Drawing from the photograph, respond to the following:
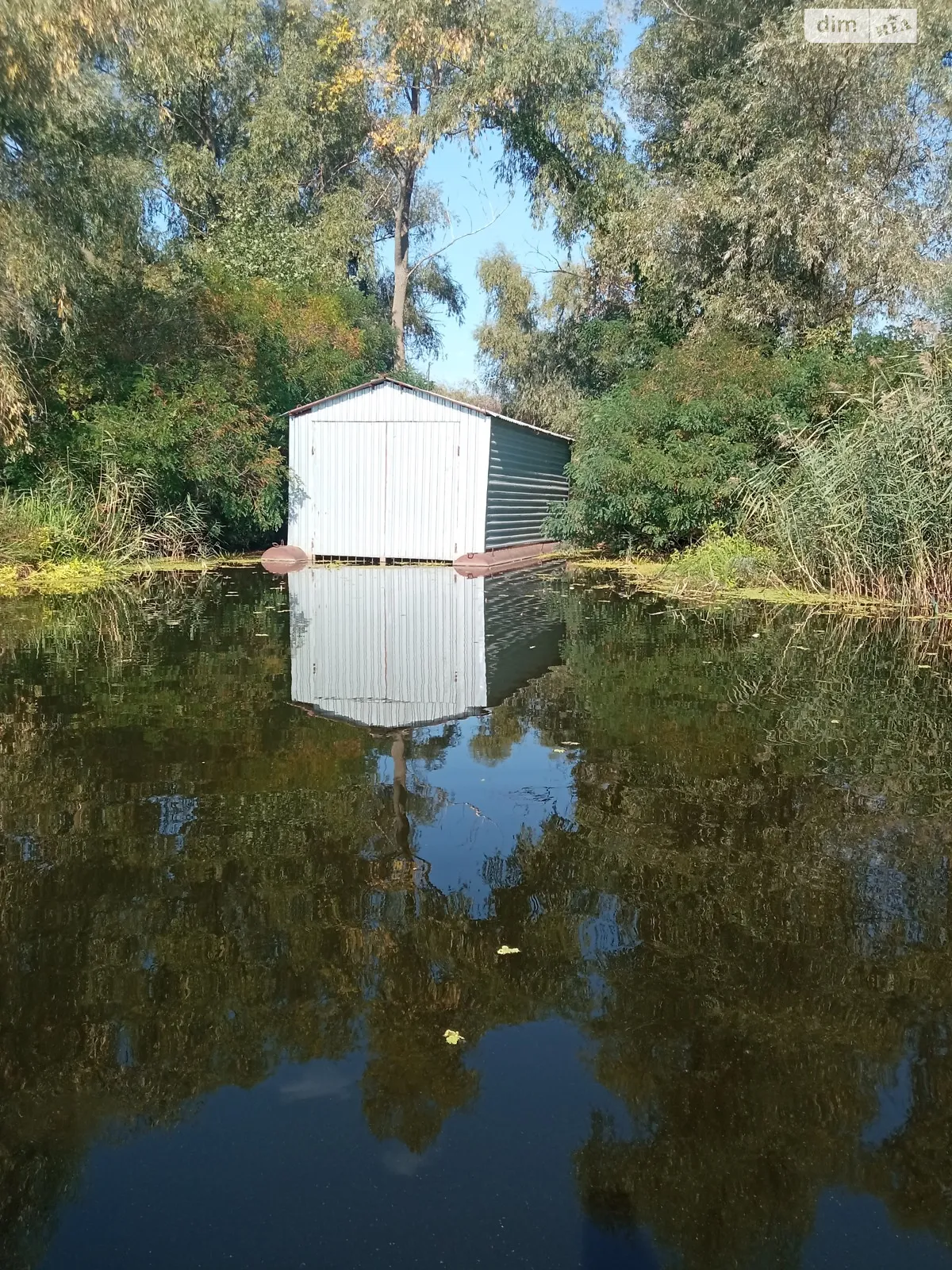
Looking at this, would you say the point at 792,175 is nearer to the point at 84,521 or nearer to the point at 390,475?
the point at 390,475

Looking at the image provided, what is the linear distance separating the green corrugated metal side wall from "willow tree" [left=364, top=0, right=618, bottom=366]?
6.91m

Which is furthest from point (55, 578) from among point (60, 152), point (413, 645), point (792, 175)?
point (792, 175)

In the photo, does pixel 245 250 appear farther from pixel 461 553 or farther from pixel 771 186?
pixel 771 186

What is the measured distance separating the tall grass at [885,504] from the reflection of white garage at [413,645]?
3.57 metres

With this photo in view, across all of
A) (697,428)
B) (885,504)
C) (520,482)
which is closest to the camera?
(885,504)

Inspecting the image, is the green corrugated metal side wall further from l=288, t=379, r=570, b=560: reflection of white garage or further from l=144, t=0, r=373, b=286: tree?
l=144, t=0, r=373, b=286: tree

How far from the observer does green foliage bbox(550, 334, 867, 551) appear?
55.4 feet

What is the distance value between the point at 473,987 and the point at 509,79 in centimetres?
2572

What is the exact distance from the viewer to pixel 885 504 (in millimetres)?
11898

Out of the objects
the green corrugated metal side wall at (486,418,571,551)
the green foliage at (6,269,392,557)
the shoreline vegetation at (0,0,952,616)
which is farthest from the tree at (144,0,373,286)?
the green corrugated metal side wall at (486,418,571,551)

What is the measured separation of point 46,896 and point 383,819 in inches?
60.1

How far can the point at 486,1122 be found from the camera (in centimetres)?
270

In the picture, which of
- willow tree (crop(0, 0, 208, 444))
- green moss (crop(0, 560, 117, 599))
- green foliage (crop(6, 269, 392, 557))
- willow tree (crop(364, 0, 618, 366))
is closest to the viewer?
willow tree (crop(0, 0, 208, 444))

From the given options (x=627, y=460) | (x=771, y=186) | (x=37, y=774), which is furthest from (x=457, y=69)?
(x=37, y=774)
